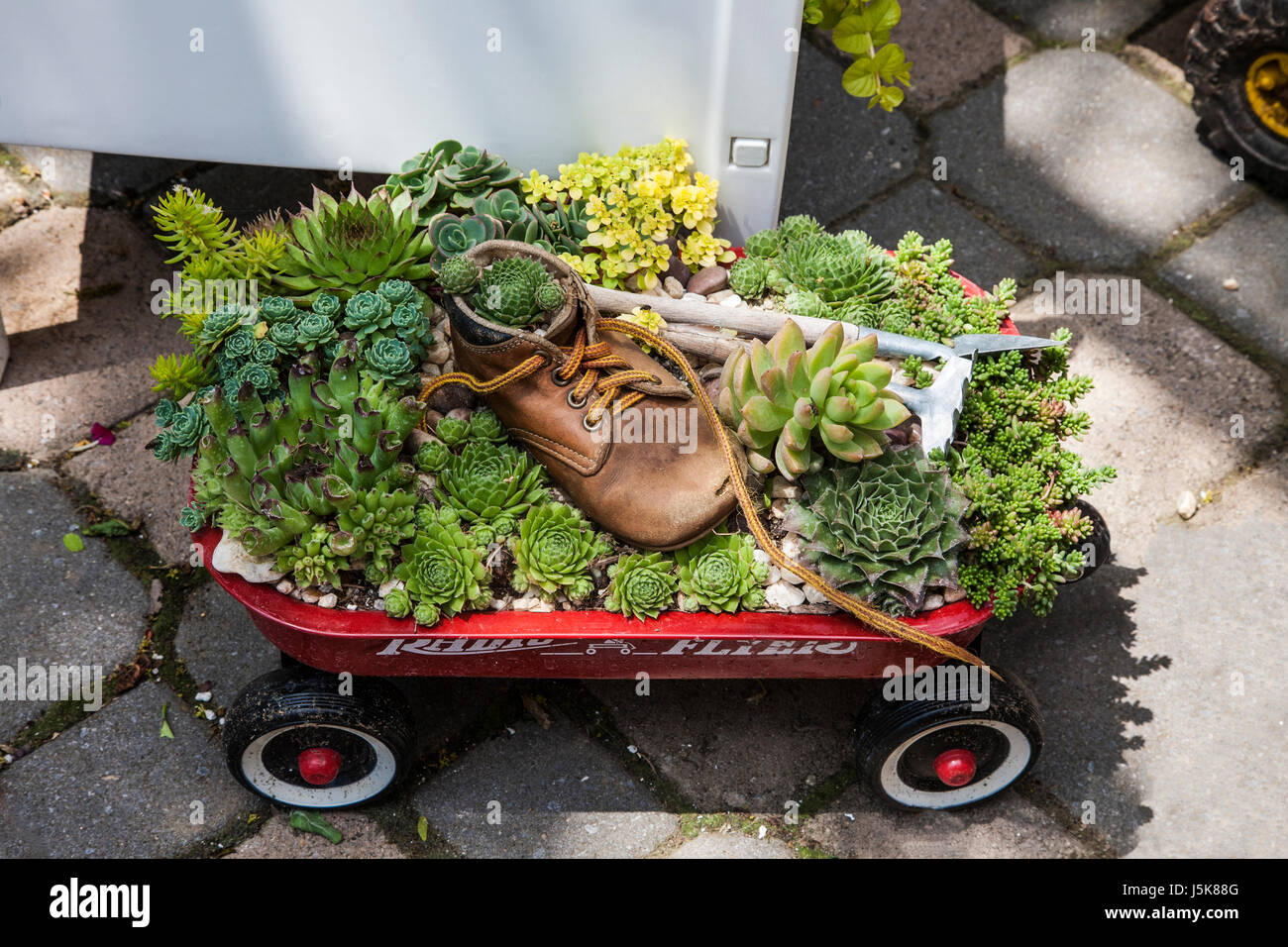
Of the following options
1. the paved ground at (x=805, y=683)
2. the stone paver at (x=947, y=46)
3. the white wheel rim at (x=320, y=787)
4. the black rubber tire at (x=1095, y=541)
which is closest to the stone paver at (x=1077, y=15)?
the stone paver at (x=947, y=46)

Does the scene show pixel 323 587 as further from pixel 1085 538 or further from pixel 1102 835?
pixel 1102 835

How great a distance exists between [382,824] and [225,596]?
669mm

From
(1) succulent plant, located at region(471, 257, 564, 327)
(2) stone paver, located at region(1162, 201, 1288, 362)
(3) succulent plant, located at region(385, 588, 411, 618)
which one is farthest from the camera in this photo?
(2) stone paver, located at region(1162, 201, 1288, 362)

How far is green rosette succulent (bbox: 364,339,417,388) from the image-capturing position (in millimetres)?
1966

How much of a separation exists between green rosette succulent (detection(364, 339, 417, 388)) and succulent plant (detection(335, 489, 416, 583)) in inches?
8.5

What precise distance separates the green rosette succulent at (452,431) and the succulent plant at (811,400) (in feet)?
1.69

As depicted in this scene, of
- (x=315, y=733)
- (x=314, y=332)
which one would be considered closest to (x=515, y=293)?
→ (x=314, y=332)

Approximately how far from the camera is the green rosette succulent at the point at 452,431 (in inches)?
79.6

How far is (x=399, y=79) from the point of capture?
2.29 m

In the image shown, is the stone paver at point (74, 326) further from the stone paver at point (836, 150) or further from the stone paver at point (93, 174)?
the stone paver at point (836, 150)

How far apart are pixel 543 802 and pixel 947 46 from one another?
106 inches

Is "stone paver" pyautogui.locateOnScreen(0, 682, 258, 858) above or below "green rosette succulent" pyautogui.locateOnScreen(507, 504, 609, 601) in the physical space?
below

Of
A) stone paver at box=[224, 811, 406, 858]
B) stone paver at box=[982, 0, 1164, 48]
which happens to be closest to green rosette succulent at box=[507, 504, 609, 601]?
stone paver at box=[224, 811, 406, 858]

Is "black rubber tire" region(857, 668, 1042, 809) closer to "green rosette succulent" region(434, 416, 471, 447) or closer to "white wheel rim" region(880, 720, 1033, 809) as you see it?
"white wheel rim" region(880, 720, 1033, 809)
